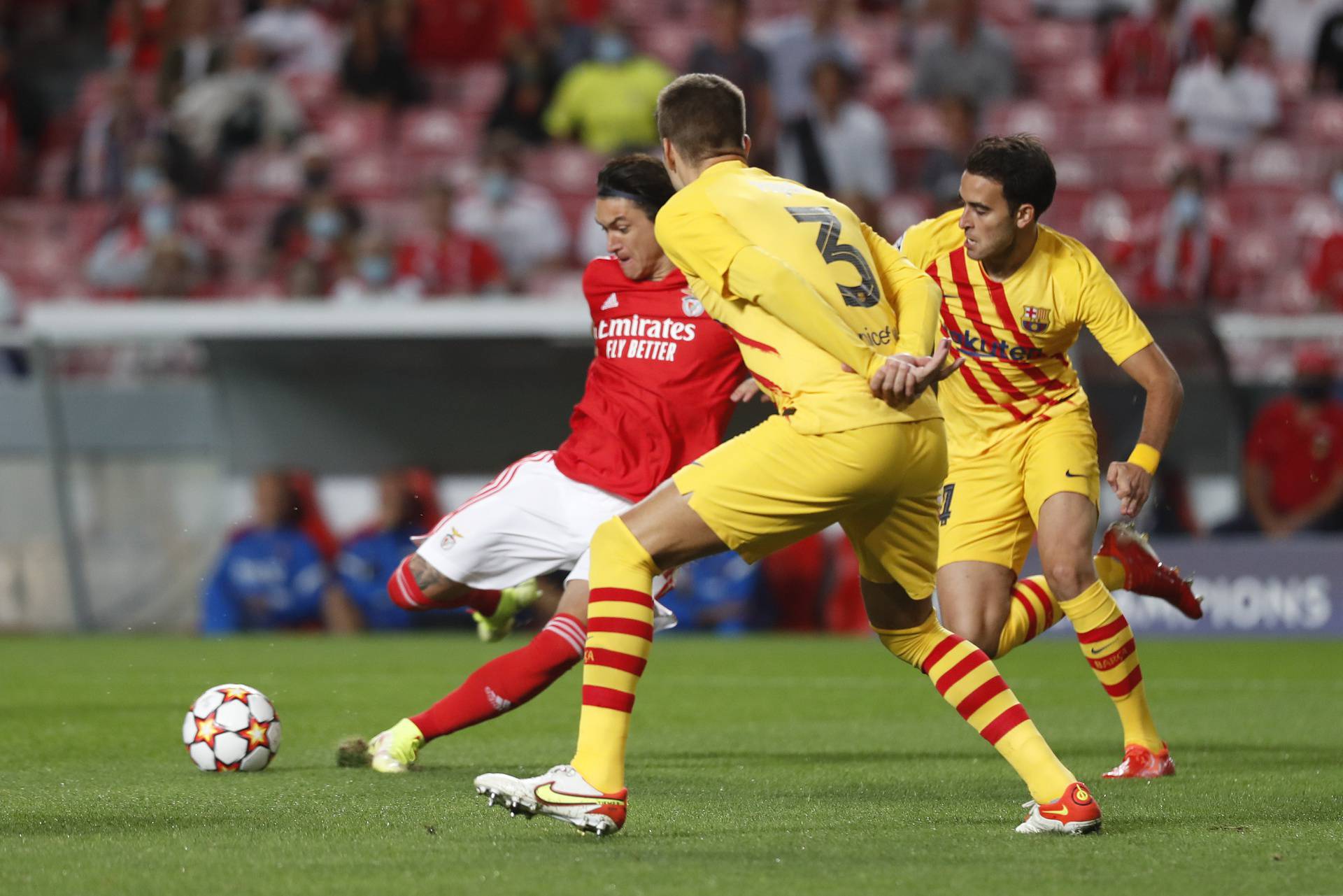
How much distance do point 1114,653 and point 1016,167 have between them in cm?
159

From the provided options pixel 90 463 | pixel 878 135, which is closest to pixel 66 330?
pixel 90 463

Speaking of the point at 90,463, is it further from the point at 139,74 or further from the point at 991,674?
the point at 991,674

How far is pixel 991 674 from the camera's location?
4.94 m

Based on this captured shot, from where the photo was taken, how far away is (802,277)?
4660 millimetres

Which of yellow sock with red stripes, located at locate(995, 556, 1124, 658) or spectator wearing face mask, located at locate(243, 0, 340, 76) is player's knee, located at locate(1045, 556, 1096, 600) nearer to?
yellow sock with red stripes, located at locate(995, 556, 1124, 658)

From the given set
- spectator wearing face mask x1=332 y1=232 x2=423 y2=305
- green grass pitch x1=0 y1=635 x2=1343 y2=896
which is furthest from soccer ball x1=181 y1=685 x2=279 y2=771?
spectator wearing face mask x1=332 y1=232 x2=423 y2=305

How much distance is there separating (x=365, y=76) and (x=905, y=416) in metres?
13.5

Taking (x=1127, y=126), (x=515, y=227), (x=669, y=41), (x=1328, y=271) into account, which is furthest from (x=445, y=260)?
(x=1328, y=271)

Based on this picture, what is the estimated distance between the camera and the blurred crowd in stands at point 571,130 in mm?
14859

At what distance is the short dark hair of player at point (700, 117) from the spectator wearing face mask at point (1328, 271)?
10.1 meters

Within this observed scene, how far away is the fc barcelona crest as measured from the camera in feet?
20.7

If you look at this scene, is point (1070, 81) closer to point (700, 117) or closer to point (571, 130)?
point (571, 130)

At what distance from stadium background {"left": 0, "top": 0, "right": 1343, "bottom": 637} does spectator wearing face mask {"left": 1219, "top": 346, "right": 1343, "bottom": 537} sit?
0.36 feet

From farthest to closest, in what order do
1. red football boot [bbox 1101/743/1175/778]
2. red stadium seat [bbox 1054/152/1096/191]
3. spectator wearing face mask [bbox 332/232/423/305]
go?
red stadium seat [bbox 1054/152/1096/191] < spectator wearing face mask [bbox 332/232/423/305] < red football boot [bbox 1101/743/1175/778]
